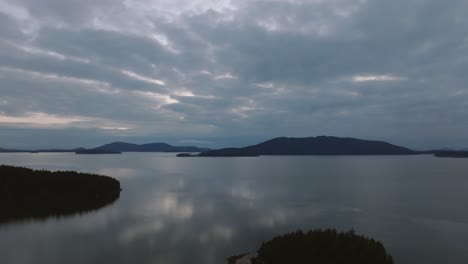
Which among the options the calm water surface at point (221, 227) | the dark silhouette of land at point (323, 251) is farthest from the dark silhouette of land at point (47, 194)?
the dark silhouette of land at point (323, 251)

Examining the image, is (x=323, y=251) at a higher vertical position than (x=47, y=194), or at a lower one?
lower

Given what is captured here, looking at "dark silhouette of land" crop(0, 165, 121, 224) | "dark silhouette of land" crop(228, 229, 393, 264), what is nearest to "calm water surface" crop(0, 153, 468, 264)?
"dark silhouette of land" crop(0, 165, 121, 224)

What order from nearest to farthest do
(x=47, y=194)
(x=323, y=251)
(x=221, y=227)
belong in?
(x=323, y=251) → (x=221, y=227) → (x=47, y=194)

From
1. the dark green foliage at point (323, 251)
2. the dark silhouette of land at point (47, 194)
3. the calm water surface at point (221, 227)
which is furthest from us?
the dark silhouette of land at point (47, 194)

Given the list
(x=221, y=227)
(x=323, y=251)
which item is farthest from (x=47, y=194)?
(x=323, y=251)

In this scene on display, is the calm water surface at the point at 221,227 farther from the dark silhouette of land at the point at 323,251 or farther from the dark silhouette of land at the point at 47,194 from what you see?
the dark silhouette of land at the point at 323,251

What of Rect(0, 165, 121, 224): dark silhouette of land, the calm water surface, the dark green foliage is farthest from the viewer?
Rect(0, 165, 121, 224): dark silhouette of land

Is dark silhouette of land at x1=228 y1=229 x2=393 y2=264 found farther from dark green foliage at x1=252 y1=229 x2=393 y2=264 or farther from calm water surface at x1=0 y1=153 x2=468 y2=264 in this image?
calm water surface at x1=0 y1=153 x2=468 y2=264

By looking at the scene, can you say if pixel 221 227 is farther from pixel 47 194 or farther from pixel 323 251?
pixel 47 194
